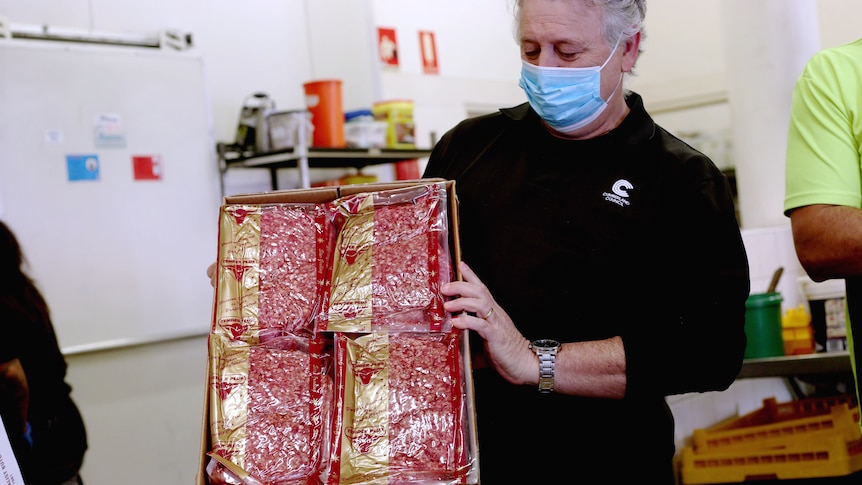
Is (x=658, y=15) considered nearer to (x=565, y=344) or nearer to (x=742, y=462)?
(x=742, y=462)

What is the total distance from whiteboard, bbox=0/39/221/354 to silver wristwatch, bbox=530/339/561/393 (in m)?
2.57

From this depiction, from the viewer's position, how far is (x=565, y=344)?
146cm

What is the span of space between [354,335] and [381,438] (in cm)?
15

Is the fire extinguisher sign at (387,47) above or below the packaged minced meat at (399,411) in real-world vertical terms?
above

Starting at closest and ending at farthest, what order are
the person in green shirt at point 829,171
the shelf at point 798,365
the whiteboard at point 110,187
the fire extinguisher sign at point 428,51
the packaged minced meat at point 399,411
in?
the packaged minced meat at point 399,411, the person in green shirt at point 829,171, the shelf at point 798,365, the whiteboard at point 110,187, the fire extinguisher sign at point 428,51

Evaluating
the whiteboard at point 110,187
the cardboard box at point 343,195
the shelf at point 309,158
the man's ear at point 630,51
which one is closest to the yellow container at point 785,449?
the shelf at point 309,158

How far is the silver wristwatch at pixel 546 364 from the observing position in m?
1.42

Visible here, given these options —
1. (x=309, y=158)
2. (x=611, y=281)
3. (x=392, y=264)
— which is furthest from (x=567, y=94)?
(x=309, y=158)

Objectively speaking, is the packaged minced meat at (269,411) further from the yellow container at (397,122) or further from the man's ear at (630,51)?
the yellow container at (397,122)

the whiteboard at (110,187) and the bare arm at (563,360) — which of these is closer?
the bare arm at (563,360)

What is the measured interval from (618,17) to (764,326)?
244 cm

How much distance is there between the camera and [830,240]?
58.5 inches

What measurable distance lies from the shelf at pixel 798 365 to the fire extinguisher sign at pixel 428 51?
2.63 metres

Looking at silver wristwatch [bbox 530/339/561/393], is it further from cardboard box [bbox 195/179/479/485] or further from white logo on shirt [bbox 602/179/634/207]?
white logo on shirt [bbox 602/179/634/207]
